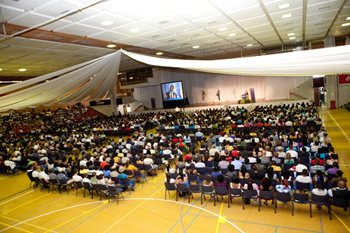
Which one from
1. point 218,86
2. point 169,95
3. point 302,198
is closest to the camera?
point 302,198

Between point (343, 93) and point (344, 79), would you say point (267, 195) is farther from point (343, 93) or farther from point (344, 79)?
point (344, 79)

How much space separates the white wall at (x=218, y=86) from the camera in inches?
1182

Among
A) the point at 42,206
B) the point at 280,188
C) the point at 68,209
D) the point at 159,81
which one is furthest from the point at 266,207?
the point at 159,81

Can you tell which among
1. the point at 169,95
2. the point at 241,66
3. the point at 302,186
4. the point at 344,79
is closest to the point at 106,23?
the point at 241,66

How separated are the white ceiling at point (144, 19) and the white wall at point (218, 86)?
1606cm

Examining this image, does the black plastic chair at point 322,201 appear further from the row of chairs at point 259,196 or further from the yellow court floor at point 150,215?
the yellow court floor at point 150,215

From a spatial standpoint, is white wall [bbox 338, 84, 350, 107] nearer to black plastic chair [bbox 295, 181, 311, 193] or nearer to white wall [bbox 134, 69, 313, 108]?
white wall [bbox 134, 69, 313, 108]

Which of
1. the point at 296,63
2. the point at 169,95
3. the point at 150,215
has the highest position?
the point at 169,95

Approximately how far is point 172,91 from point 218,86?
669 centimetres

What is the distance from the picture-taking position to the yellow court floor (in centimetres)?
701

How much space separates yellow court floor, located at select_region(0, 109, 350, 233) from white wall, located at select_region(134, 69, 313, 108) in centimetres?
1915

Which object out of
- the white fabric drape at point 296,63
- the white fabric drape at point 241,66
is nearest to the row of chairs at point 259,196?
the white fabric drape at point 241,66

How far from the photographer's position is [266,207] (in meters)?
8.06

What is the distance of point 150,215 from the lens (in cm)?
843
